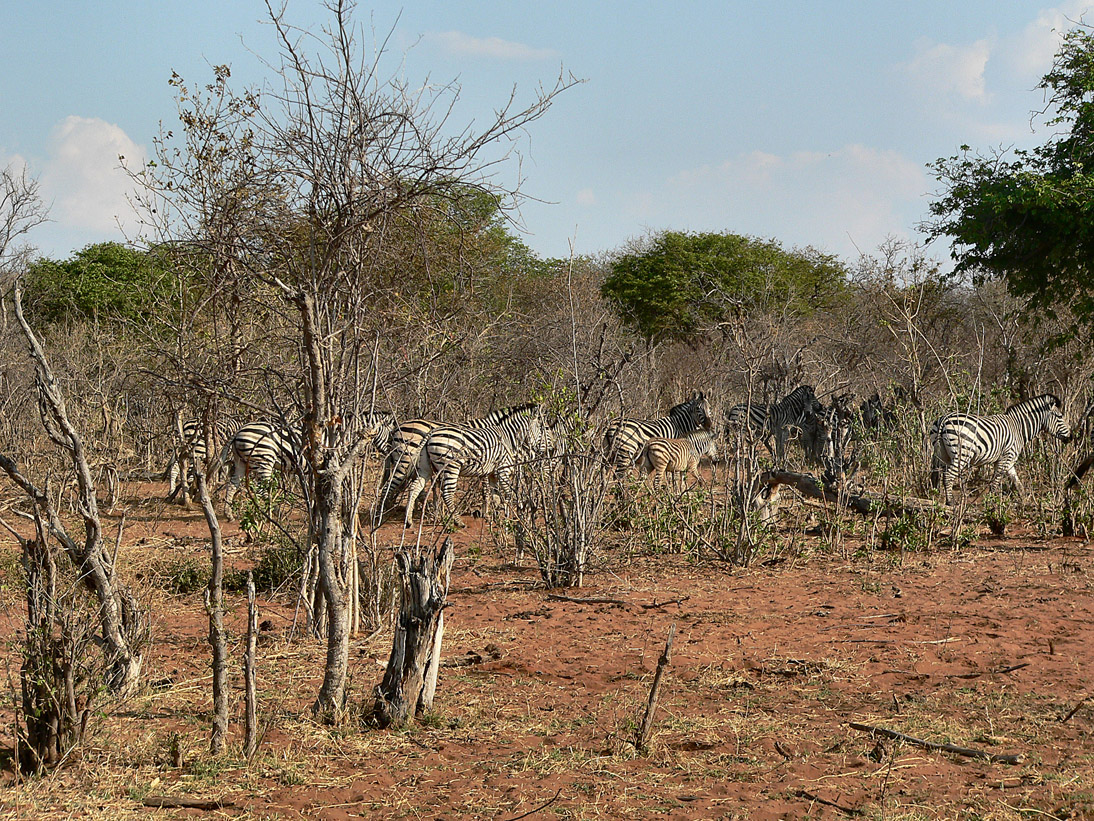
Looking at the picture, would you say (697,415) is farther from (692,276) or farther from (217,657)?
(692,276)

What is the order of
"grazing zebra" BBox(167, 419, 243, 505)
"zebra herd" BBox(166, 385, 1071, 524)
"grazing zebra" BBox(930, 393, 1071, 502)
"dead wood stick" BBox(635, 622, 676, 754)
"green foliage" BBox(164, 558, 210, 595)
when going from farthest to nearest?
1. "grazing zebra" BBox(167, 419, 243, 505)
2. "grazing zebra" BBox(930, 393, 1071, 502)
3. "zebra herd" BBox(166, 385, 1071, 524)
4. "green foliage" BBox(164, 558, 210, 595)
5. "dead wood stick" BBox(635, 622, 676, 754)

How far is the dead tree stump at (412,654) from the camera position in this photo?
4918mm

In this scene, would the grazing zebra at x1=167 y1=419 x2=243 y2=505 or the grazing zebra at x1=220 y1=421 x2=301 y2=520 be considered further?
the grazing zebra at x1=220 y1=421 x2=301 y2=520

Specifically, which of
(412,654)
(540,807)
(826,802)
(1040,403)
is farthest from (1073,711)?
(1040,403)

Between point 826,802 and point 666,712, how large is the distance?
1.23m

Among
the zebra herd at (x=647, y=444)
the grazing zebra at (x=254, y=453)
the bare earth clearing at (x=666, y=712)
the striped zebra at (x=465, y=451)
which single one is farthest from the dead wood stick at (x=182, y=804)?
the grazing zebra at (x=254, y=453)

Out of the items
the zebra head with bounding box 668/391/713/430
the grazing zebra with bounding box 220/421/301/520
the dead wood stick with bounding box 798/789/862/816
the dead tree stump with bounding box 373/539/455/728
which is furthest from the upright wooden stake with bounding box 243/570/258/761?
the zebra head with bounding box 668/391/713/430

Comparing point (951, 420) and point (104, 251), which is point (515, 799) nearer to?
point (951, 420)

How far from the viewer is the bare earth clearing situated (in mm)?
4062

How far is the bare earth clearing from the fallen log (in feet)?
3.65

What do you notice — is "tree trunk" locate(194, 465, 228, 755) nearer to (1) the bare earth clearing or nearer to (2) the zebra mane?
(1) the bare earth clearing

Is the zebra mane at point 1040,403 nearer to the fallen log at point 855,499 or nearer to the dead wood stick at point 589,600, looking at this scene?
the fallen log at point 855,499

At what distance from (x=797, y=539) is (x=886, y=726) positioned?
A: 15.6 feet

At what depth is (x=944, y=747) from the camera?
14.9 feet
